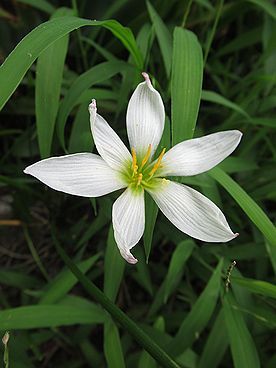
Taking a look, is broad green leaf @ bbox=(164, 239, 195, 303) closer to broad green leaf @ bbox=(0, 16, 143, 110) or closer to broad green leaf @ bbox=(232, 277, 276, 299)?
broad green leaf @ bbox=(232, 277, 276, 299)

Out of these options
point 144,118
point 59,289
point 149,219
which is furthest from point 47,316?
point 144,118

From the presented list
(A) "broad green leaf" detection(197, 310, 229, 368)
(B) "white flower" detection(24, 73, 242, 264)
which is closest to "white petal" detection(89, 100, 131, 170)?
(B) "white flower" detection(24, 73, 242, 264)

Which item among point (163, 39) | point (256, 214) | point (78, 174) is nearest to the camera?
point (78, 174)

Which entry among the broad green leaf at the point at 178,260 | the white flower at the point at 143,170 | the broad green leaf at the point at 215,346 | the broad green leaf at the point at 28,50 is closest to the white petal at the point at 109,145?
the white flower at the point at 143,170

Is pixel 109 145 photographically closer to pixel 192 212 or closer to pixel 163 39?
pixel 192 212

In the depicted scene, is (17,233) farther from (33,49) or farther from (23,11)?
(33,49)

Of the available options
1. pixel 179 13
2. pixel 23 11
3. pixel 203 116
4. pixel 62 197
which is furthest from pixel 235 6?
pixel 62 197

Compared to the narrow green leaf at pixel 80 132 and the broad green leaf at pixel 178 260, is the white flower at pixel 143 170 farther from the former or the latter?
the broad green leaf at pixel 178 260

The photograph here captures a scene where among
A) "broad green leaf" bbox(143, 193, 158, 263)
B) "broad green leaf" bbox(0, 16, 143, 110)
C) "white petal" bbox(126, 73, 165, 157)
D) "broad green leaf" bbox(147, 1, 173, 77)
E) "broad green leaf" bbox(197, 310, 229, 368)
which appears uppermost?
"broad green leaf" bbox(147, 1, 173, 77)
